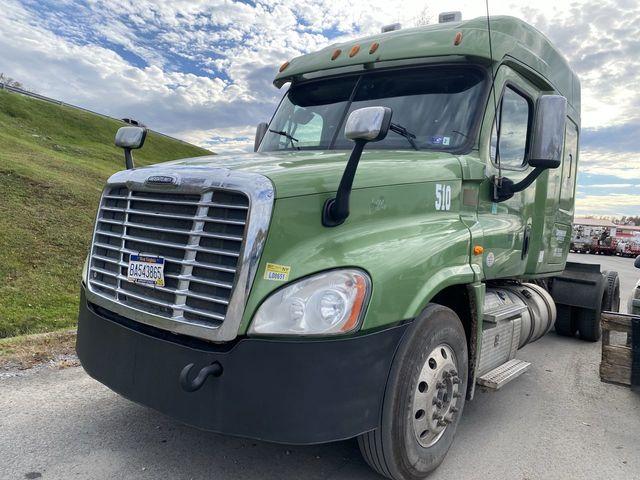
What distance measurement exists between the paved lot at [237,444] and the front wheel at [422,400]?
0.90 feet

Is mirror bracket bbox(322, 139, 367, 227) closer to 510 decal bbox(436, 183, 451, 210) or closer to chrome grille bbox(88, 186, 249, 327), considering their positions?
chrome grille bbox(88, 186, 249, 327)

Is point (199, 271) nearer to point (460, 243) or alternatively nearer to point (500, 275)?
point (460, 243)

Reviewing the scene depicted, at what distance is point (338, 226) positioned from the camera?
9.09ft

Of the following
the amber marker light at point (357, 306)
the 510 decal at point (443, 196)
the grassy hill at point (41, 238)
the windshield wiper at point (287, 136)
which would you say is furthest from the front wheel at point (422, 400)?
the grassy hill at point (41, 238)

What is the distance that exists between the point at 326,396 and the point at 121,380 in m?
1.24

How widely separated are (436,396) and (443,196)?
1.26 metres

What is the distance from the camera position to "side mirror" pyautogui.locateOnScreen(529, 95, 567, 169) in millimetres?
3557

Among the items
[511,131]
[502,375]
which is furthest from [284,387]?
[511,131]

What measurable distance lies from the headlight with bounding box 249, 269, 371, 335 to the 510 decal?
1.10m

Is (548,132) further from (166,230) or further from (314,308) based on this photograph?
(166,230)

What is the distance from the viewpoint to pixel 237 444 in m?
3.42

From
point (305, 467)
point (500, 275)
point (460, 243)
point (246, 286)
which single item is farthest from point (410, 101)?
point (305, 467)

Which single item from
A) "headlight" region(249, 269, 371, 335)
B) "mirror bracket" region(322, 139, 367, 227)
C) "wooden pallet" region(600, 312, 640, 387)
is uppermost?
"mirror bracket" region(322, 139, 367, 227)

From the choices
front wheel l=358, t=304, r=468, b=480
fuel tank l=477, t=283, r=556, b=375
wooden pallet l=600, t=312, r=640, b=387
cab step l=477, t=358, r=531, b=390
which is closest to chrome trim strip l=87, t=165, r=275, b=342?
front wheel l=358, t=304, r=468, b=480
